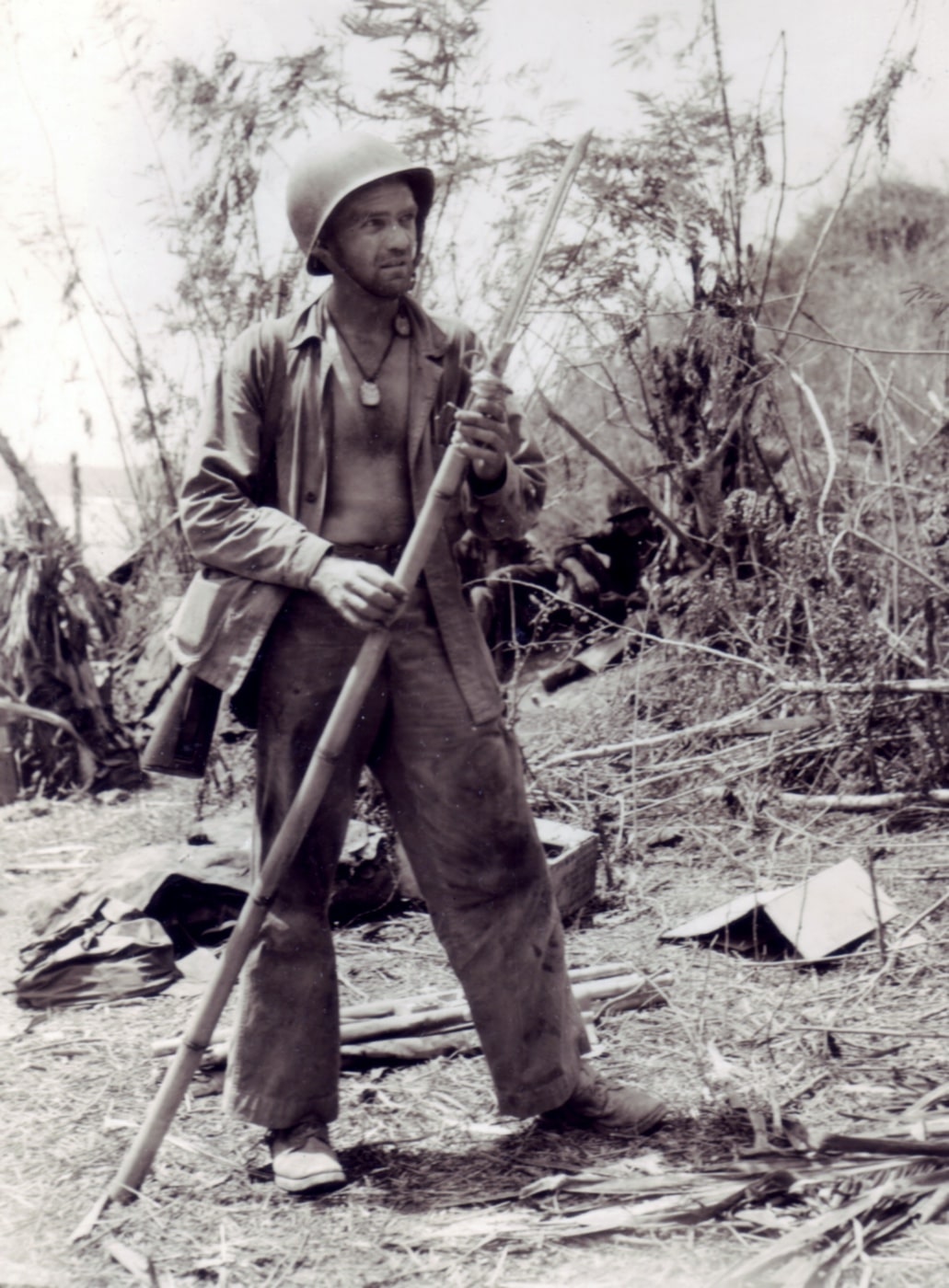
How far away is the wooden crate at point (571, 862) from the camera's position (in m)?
4.23

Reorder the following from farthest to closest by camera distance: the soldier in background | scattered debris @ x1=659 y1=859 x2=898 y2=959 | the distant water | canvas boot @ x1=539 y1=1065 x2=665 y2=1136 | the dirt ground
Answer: the distant water, the soldier in background, scattered debris @ x1=659 y1=859 x2=898 y2=959, canvas boot @ x1=539 y1=1065 x2=665 y2=1136, the dirt ground

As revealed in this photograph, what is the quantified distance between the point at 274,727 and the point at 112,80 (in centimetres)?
452

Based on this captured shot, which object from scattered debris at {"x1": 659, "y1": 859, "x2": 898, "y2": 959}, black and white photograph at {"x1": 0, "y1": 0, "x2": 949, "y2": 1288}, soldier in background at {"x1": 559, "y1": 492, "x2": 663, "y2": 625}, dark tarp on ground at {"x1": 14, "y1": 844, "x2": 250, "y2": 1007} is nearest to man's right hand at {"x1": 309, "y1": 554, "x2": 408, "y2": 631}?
black and white photograph at {"x1": 0, "y1": 0, "x2": 949, "y2": 1288}

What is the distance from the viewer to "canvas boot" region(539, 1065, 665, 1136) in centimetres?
283

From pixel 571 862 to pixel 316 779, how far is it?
6.08 feet

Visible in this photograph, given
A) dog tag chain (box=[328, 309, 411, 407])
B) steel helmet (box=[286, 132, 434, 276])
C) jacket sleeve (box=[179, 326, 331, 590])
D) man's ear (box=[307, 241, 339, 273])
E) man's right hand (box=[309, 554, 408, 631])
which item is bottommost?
man's right hand (box=[309, 554, 408, 631])

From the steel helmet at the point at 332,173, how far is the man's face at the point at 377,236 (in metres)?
0.03

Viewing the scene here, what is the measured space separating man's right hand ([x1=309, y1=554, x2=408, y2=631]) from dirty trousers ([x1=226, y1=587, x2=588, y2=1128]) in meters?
0.18

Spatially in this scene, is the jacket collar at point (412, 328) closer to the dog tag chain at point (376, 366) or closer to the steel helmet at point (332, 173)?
the dog tag chain at point (376, 366)

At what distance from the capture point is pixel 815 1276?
2201 mm

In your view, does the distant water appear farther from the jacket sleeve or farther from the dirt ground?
the jacket sleeve

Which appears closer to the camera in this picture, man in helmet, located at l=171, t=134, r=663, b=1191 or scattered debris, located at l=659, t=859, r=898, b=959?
man in helmet, located at l=171, t=134, r=663, b=1191

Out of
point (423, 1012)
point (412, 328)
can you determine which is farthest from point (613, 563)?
point (412, 328)

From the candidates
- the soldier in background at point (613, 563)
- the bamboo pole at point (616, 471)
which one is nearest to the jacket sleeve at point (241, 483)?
the bamboo pole at point (616, 471)
